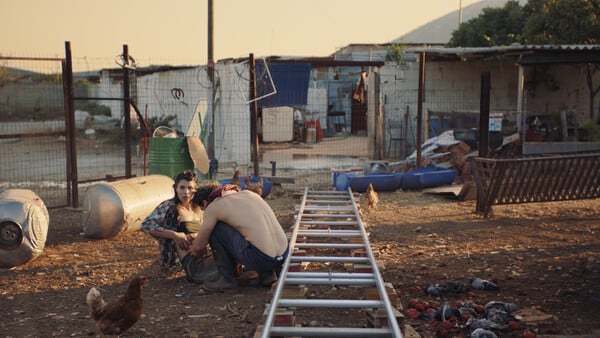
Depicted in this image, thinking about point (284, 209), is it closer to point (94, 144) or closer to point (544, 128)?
point (544, 128)

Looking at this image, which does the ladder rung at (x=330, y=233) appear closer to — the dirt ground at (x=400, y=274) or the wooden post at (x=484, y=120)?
the dirt ground at (x=400, y=274)

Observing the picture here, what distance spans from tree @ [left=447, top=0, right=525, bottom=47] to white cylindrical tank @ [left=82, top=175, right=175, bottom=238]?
23738 mm

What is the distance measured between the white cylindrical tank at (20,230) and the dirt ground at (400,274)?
0.15 meters

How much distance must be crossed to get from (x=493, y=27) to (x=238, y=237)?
27432 mm

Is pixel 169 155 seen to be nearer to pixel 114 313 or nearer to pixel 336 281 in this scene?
pixel 336 281

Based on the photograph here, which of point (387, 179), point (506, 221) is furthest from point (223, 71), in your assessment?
point (506, 221)

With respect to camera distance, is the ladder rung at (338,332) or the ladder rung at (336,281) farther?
the ladder rung at (336,281)

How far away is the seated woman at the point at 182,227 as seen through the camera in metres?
6.18

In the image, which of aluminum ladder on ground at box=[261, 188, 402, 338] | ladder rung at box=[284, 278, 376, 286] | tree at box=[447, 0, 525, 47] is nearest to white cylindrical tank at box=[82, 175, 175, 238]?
aluminum ladder on ground at box=[261, 188, 402, 338]

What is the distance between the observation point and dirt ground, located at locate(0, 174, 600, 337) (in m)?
5.05

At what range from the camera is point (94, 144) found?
24.7 m

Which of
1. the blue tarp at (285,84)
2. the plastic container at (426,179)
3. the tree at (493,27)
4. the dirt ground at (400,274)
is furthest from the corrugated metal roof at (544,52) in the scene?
the tree at (493,27)

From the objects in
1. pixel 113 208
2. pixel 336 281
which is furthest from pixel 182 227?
pixel 113 208

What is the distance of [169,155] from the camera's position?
34.0ft
